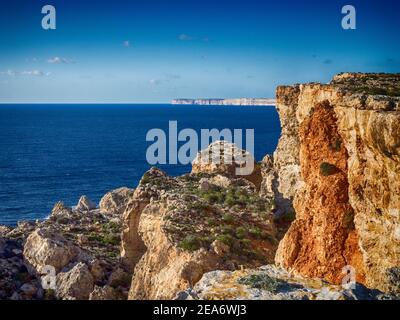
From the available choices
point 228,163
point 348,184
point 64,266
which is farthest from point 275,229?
point 228,163

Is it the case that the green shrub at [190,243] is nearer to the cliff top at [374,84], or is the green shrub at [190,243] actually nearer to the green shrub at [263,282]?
the cliff top at [374,84]

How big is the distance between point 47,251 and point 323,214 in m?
20.3

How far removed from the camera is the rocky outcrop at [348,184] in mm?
14430

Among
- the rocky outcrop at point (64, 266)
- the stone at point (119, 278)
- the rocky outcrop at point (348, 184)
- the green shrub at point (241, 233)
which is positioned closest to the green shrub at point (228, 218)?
the green shrub at point (241, 233)

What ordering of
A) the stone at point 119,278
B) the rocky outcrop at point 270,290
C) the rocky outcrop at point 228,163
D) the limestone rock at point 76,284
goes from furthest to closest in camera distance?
the rocky outcrop at point 228,163
the stone at point 119,278
the limestone rock at point 76,284
the rocky outcrop at point 270,290

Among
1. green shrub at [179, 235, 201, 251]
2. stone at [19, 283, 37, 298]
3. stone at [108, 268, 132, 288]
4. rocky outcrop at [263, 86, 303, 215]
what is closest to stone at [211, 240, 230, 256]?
green shrub at [179, 235, 201, 251]

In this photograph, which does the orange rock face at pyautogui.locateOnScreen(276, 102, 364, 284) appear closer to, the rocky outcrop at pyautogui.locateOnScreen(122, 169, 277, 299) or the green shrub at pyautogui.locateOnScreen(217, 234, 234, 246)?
the rocky outcrop at pyautogui.locateOnScreen(122, 169, 277, 299)

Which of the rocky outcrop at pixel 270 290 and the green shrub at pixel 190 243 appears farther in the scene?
the green shrub at pixel 190 243

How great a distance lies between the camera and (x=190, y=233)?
960 inches

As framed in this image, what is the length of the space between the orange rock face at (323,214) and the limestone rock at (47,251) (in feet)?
58.4

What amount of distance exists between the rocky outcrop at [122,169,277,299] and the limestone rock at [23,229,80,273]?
3.78 m

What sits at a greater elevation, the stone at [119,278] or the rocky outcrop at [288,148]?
the rocky outcrop at [288,148]

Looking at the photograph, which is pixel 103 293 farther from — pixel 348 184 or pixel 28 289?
pixel 348 184
